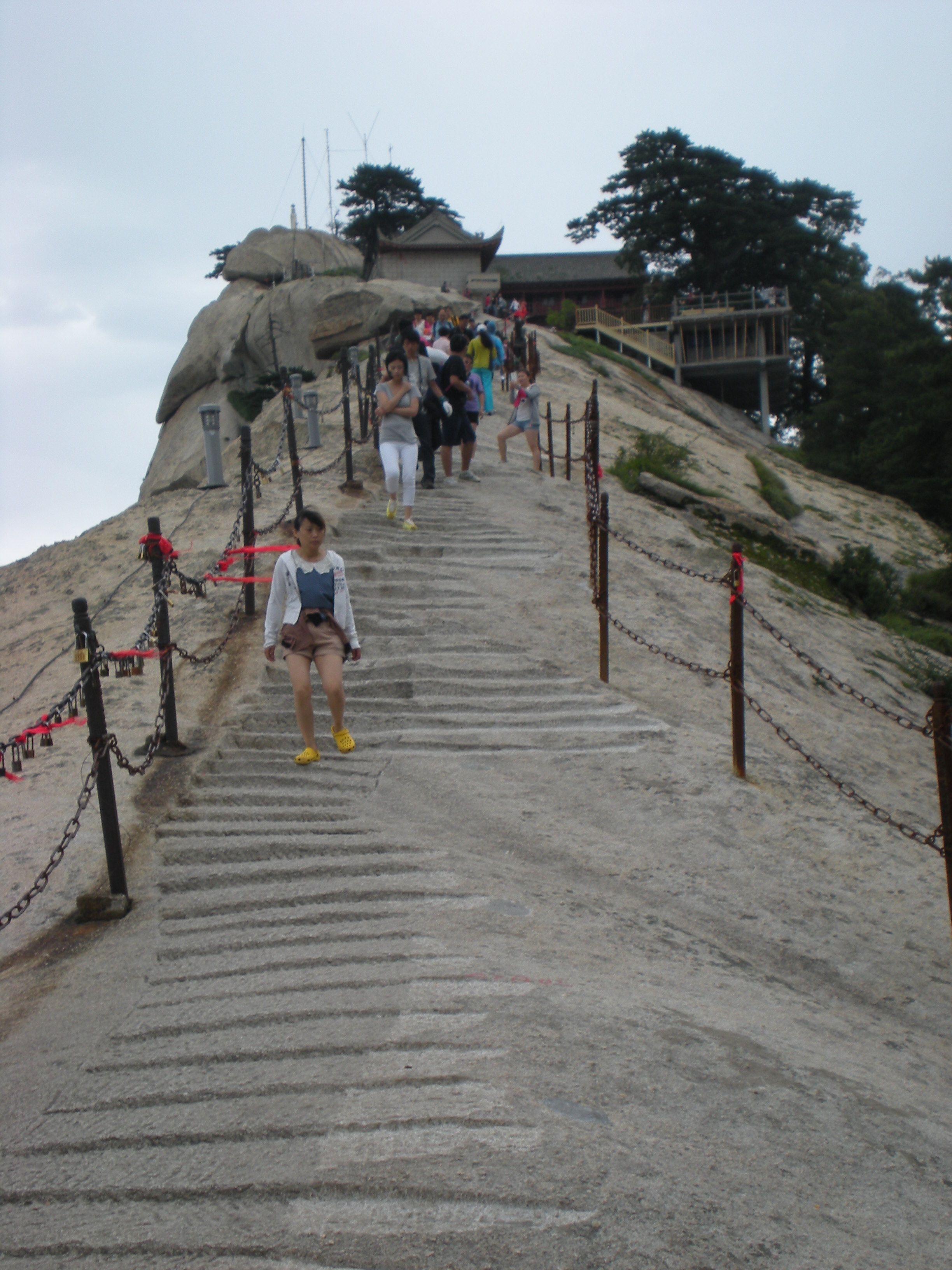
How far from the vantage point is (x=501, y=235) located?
38.1 metres

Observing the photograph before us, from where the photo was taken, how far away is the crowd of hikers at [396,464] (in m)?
5.89

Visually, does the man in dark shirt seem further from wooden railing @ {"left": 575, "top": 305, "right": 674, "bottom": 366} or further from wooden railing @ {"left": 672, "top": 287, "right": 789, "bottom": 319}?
wooden railing @ {"left": 672, "top": 287, "right": 789, "bottom": 319}

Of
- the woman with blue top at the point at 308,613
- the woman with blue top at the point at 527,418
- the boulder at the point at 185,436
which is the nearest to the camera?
the woman with blue top at the point at 308,613

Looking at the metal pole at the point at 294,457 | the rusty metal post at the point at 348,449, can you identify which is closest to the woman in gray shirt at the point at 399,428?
the metal pole at the point at 294,457

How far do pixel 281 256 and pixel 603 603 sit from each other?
32776 mm

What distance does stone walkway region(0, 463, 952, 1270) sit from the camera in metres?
2.68

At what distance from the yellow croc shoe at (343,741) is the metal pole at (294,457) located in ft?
12.1

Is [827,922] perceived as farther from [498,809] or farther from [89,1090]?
[89,1090]

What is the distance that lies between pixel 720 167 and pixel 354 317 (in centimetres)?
1962

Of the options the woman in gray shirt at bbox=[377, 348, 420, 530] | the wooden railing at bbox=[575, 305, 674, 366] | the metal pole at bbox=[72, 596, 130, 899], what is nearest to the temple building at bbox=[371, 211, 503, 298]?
the wooden railing at bbox=[575, 305, 674, 366]

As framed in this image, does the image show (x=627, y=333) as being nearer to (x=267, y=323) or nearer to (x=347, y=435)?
(x=267, y=323)

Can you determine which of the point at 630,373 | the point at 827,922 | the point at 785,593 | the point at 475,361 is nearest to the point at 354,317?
the point at 630,373

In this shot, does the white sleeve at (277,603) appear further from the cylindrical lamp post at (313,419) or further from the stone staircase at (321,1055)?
the cylindrical lamp post at (313,419)

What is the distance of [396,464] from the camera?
951 cm
